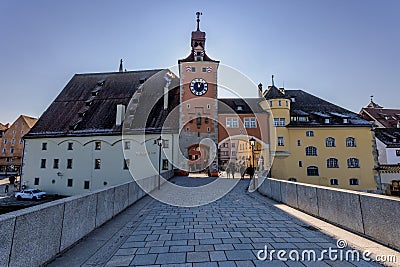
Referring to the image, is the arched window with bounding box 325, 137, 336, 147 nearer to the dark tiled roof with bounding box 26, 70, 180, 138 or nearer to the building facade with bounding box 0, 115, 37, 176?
the dark tiled roof with bounding box 26, 70, 180, 138

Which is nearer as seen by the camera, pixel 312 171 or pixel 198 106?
pixel 198 106

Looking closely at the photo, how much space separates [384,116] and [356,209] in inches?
2461

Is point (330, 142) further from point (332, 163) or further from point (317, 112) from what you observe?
point (317, 112)

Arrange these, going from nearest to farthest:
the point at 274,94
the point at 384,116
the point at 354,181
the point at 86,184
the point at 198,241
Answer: the point at 198,241, the point at 86,184, the point at 354,181, the point at 274,94, the point at 384,116

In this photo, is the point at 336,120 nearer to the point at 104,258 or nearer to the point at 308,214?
the point at 308,214

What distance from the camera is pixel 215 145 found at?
30.2 m

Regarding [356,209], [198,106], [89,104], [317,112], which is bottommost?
[356,209]

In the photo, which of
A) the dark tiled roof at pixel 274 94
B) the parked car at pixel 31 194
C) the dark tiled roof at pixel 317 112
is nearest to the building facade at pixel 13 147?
the parked car at pixel 31 194

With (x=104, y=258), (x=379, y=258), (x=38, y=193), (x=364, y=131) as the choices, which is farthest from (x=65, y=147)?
(x=364, y=131)

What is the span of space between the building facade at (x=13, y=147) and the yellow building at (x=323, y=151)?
5470cm

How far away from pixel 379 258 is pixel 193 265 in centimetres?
313

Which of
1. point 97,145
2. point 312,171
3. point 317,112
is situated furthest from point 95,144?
point 317,112

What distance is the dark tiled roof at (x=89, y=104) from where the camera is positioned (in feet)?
106

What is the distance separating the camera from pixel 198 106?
30969mm
